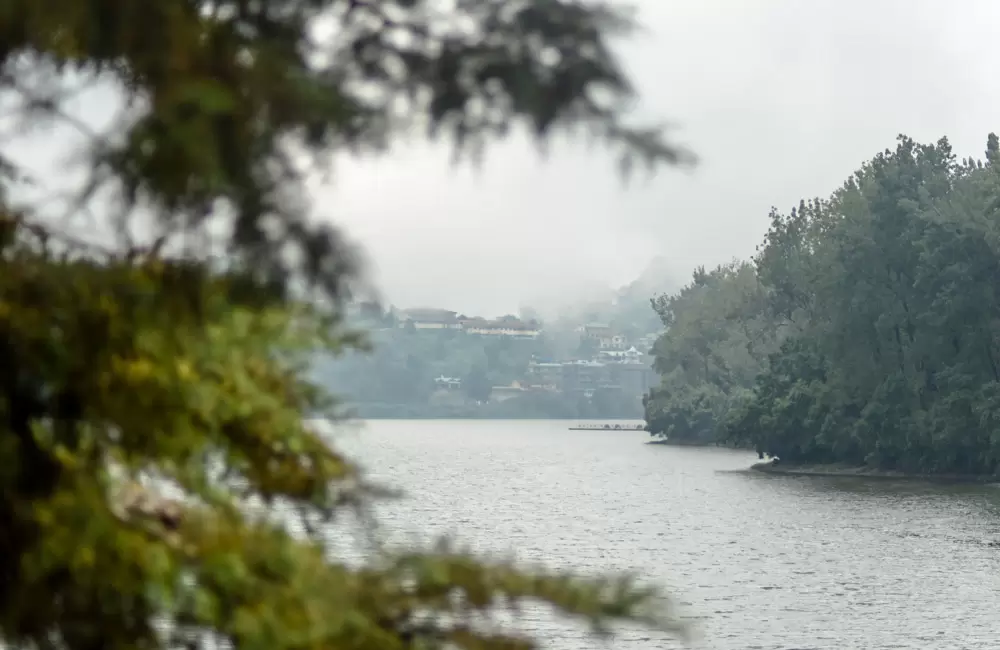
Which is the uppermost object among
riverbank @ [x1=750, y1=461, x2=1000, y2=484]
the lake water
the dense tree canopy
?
the dense tree canopy

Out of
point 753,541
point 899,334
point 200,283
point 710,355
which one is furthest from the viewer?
point 710,355

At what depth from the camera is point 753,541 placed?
4350 centimetres

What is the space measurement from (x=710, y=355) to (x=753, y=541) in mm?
71004

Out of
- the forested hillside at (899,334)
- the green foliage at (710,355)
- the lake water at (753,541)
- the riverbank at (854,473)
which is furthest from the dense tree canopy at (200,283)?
the green foliage at (710,355)

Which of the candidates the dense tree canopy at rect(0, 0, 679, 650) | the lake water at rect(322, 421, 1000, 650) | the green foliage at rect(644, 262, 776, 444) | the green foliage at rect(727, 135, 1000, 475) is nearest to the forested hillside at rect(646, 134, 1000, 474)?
the green foliage at rect(727, 135, 1000, 475)

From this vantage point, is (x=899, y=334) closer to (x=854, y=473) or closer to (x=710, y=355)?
(x=854, y=473)

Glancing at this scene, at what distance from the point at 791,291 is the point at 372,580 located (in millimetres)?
89205

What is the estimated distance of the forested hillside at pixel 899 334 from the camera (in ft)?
214

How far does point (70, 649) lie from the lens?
4461 mm

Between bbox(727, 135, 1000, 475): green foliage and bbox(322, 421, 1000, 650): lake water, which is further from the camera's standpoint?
bbox(727, 135, 1000, 475): green foliage

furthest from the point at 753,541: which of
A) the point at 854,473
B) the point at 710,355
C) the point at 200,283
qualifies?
the point at 710,355

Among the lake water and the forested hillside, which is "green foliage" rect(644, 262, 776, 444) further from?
the lake water

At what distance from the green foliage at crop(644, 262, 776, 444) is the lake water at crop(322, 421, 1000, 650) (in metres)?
21.4

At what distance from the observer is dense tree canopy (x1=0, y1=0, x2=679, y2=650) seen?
3.91m
